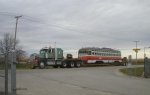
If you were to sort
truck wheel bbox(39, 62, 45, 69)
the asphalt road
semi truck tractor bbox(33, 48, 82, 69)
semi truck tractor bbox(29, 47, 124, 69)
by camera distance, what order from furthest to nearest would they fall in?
semi truck tractor bbox(29, 47, 124, 69)
semi truck tractor bbox(33, 48, 82, 69)
truck wheel bbox(39, 62, 45, 69)
the asphalt road

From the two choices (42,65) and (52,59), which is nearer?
(42,65)

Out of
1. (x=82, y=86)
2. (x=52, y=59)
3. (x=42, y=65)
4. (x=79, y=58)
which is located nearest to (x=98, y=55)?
(x=79, y=58)

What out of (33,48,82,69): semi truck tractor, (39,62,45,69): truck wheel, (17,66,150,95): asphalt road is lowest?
(17,66,150,95): asphalt road

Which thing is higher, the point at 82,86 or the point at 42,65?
the point at 42,65

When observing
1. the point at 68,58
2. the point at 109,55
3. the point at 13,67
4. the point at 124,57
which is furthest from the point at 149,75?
the point at 124,57

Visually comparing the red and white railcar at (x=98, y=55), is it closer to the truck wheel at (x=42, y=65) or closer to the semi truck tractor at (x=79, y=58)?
the semi truck tractor at (x=79, y=58)

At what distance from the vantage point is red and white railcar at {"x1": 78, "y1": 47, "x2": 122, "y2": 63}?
5934cm

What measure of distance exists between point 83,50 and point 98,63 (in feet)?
14.7

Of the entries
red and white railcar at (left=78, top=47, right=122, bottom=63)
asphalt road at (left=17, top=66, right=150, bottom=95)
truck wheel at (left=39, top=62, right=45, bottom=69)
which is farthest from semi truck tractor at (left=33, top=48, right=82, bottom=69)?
asphalt road at (left=17, top=66, right=150, bottom=95)

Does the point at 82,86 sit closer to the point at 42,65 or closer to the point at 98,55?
the point at 42,65

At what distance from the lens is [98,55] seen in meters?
61.5

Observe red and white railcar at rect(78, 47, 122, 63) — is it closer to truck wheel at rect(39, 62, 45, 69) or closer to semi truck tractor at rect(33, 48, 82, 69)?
semi truck tractor at rect(33, 48, 82, 69)

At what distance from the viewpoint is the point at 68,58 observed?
5562 centimetres

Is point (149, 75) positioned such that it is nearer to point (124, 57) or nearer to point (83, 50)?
point (83, 50)
